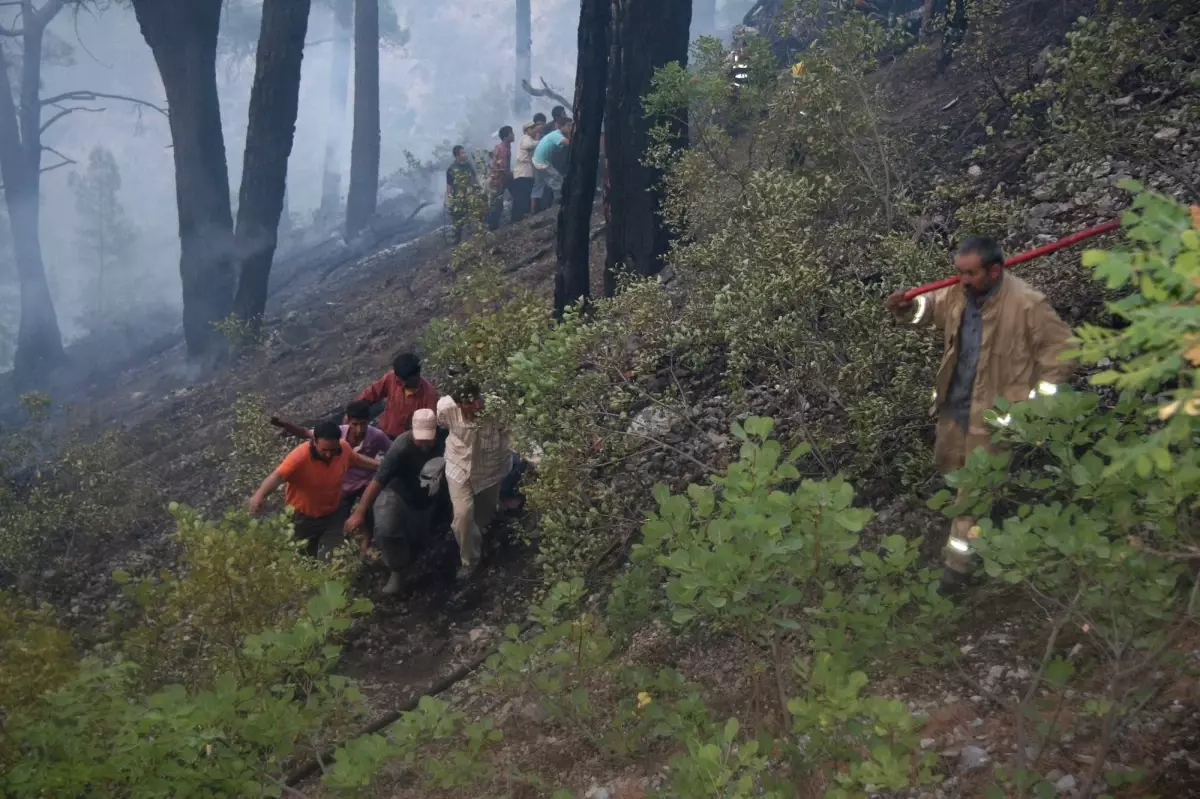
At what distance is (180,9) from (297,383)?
20.4 ft

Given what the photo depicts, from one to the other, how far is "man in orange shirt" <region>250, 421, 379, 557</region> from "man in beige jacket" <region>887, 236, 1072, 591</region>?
3.41 m

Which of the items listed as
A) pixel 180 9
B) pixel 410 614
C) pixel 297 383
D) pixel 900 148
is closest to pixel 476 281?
pixel 410 614

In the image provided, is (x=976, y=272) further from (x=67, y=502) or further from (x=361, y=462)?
(x=67, y=502)

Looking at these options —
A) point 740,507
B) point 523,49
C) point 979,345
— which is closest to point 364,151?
point 979,345

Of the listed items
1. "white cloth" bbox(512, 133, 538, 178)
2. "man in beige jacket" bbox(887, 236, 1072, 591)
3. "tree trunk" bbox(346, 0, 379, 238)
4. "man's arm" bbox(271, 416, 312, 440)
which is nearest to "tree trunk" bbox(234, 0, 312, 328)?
"white cloth" bbox(512, 133, 538, 178)

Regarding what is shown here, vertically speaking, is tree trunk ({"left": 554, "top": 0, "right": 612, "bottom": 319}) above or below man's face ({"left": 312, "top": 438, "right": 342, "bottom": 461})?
above

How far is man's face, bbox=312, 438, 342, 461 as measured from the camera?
563 centimetres

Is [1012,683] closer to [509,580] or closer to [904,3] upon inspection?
[509,580]

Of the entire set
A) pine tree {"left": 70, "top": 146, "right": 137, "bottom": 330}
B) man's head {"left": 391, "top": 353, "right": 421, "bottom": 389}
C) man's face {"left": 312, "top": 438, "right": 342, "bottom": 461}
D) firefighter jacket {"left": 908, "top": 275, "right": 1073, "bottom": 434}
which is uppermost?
firefighter jacket {"left": 908, "top": 275, "right": 1073, "bottom": 434}

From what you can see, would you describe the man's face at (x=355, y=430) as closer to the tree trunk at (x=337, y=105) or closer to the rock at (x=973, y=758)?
the rock at (x=973, y=758)

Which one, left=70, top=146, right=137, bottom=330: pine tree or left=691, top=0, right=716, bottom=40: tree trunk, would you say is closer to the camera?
left=70, top=146, right=137, bottom=330: pine tree

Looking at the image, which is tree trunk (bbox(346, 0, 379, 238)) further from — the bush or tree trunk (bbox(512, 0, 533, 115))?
tree trunk (bbox(512, 0, 533, 115))

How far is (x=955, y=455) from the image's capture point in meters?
4.24

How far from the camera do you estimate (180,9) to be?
1374 centimetres
